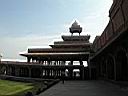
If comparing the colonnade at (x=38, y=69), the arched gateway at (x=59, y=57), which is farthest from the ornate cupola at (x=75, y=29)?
the colonnade at (x=38, y=69)

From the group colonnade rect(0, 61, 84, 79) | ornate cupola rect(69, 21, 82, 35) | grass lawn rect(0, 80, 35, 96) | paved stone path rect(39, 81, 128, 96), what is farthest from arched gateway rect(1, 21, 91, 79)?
paved stone path rect(39, 81, 128, 96)

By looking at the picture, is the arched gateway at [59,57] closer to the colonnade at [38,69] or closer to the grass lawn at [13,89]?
the colonnade at [38,69]

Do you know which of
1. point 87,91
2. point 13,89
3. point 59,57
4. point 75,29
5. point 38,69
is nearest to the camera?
point 87,91

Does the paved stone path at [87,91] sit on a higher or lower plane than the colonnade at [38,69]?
lower

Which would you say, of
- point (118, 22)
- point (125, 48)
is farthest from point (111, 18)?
point (125, 48)

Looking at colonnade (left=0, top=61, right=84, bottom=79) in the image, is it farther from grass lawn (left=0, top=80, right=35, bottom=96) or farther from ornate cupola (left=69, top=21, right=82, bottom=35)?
grass lawn (left=0, top=80, right=35, bottom=96)

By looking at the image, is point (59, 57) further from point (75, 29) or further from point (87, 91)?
point (87, 91)

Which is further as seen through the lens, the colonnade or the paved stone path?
the colonnade

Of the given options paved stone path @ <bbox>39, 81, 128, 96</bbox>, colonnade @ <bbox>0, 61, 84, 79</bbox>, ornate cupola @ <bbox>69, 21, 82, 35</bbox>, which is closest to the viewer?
paved stone path @ <bbox>39, 81, 128, 96</bbox>

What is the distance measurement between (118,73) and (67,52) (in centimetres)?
2734

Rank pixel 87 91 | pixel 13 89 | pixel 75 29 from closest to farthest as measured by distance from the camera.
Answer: pixel 87 91, pixel 13 89, pixel 75 29

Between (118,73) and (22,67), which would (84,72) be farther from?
(118,73)

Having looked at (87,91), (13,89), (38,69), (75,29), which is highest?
(75,29)

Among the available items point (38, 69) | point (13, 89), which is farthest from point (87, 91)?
point (38, 69)
